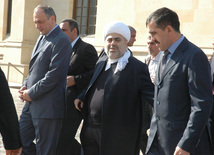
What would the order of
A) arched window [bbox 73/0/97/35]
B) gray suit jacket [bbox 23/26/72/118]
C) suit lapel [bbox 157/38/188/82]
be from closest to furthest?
suit lapel [bbox 157/38/188/82] < gray suit jacket [bbox 23/26/72/118] < arched window [bbox 73/0/97/35]

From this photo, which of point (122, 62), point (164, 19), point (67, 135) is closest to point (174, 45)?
point (164, 19)

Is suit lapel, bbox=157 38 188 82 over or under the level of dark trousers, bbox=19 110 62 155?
over

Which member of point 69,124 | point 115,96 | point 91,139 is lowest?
point 69,124

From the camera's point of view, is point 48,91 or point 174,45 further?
point 48,91

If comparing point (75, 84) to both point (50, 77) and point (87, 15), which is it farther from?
point (87, 15)

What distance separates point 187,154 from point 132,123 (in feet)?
3.69

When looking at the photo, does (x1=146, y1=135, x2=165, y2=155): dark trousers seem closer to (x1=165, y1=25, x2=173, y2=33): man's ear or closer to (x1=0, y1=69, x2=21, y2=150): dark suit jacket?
(x1=165, y1=25, x2=173, y2=33): man's ear

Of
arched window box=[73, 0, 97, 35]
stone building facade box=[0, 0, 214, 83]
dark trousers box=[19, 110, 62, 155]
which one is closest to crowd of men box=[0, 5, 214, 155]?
dark trousers box=[19, 110, 62, 155]

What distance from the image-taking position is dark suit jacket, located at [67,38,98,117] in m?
5.57

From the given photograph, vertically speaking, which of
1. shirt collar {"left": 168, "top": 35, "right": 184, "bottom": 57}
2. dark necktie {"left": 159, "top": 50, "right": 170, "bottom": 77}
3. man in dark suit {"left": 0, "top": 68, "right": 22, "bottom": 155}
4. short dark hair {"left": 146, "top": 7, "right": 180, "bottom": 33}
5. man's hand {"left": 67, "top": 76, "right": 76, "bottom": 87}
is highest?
short dark hair {"left": 146, "top": 7, "right": 180, "bottom": 33}

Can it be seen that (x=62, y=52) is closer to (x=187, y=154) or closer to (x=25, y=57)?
(x=187, y=154)

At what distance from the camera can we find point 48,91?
4945 millimetres

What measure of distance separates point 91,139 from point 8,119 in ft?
5.05

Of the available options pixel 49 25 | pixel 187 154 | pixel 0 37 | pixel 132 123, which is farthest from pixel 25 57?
pixel 187 154
